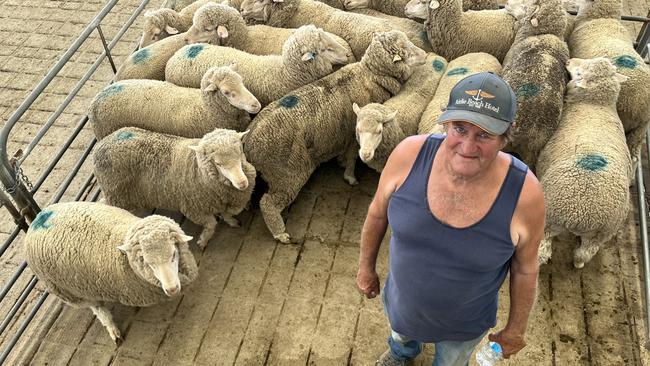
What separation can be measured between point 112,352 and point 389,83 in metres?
3.20

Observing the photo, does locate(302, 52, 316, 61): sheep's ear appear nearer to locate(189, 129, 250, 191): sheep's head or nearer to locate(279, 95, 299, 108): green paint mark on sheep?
locate(279, 95, 299, 108): green paint mark on sheep

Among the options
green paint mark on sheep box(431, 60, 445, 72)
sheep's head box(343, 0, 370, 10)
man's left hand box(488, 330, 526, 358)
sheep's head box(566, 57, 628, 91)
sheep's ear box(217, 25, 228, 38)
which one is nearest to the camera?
man's left hand box(488, 330, 526, 358)

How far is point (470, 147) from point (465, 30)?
3.65m

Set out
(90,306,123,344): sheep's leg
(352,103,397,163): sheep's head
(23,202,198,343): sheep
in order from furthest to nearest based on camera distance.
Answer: (352,103,397,163): sheep's head, (90,306,123,344): sheep's leg, (23,202,198,343): sheep

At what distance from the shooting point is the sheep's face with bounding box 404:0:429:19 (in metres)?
5.21

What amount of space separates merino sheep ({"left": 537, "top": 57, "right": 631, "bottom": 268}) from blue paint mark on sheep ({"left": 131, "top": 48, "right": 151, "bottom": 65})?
3.97m

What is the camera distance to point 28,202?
3848mm

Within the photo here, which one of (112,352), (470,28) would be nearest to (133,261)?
(112,352)

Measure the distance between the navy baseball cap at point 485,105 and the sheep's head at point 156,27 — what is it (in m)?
4.44

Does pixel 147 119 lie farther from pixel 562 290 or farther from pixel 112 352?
pixel 562 290

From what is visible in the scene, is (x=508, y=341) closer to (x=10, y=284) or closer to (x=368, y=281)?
(x=368, y=281)

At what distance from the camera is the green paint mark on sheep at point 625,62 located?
4246 mm

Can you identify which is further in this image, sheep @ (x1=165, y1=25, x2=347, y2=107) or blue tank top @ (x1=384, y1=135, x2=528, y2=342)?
sheep @ (x1=165, y1=25, x2=347, y2=107)

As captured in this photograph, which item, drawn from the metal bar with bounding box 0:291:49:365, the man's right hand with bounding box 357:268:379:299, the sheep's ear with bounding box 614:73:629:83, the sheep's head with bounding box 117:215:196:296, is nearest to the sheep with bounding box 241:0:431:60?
the sheep's ear with bounding box 614:73:629:83
